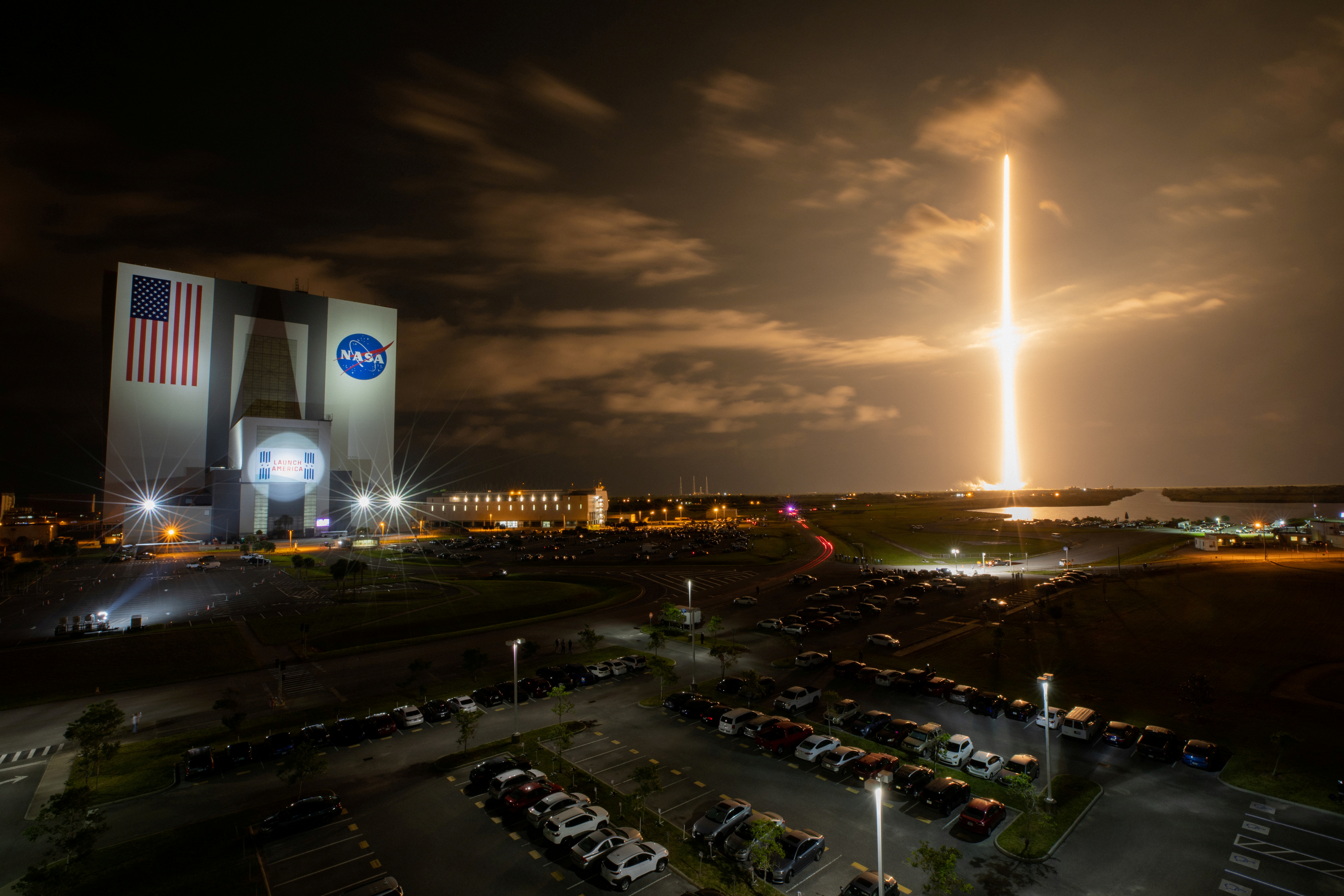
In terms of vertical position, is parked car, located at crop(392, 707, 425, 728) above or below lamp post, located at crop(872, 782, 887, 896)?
below

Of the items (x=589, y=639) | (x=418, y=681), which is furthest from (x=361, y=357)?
(x=589, y=639)

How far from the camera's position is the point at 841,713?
99.6 ft

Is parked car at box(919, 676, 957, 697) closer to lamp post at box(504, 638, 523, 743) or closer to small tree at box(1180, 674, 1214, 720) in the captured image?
small tree at box(1180, 674, 1214, 720)

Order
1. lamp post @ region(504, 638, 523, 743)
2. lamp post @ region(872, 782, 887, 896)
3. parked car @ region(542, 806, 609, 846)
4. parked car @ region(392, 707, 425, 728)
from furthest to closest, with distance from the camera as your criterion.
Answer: parked car @ region(392, 707, 425, 728)
lamp post @ region(504, 638, 523, 743)
parked car @ region(542, 806, 609, 846)
lamp post @ region(872, 782, 887, 896)

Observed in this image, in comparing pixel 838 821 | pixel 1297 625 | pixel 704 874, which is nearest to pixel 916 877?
pixel 838 821

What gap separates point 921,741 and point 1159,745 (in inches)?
397

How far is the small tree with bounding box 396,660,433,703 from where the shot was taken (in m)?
33.7

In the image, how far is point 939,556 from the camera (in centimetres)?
9938

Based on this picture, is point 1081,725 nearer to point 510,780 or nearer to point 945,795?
point 945,795

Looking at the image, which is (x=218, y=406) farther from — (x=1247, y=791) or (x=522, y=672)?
(x=1247, y=791)

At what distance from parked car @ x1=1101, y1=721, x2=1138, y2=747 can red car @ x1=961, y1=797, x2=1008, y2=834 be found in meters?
10.0

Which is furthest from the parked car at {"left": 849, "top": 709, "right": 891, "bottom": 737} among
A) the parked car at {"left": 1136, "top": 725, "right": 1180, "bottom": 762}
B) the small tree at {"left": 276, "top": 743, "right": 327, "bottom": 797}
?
the small tree at {"left": 276, "top": 743, "right": 327, "bottom": 797}

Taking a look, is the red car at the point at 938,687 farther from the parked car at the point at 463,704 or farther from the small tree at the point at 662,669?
the parked car at the point at 463,704

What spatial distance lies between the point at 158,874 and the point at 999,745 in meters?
31.9
